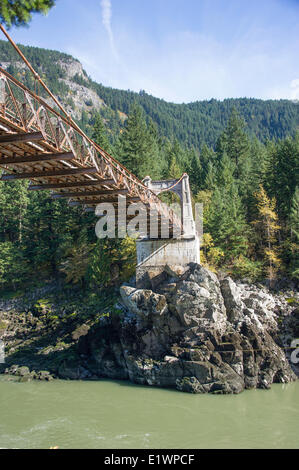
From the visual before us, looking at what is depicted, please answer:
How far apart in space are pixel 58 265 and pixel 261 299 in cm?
2006

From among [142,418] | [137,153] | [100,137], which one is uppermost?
[100,137]

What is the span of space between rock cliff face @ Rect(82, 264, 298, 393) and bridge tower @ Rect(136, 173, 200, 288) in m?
1.02

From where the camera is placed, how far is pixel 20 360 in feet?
81.7

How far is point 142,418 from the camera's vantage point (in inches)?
611

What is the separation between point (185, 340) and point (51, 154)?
1364 cm

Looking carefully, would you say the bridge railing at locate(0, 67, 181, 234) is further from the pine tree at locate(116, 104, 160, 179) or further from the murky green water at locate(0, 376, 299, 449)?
the pine tree at locate(116, 104, 160, 179)

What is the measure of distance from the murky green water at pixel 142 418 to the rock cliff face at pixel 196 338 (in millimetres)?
998

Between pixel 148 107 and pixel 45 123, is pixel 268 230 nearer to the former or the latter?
pixel 45 123

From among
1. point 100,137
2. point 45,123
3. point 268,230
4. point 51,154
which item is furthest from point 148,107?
point 45,123

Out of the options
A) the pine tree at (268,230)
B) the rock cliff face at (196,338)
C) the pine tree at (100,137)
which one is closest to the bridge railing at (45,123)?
the rock cliff face at (196,338)

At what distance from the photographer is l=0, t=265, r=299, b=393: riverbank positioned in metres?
19.6
